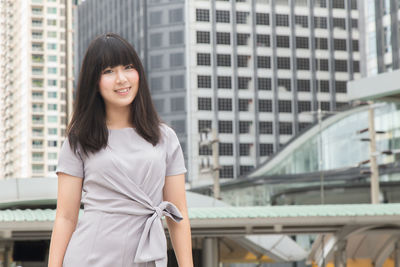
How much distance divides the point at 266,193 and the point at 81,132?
230 ft

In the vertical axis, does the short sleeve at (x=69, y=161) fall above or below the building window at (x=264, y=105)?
below

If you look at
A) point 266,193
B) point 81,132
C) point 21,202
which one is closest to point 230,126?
point 266,193

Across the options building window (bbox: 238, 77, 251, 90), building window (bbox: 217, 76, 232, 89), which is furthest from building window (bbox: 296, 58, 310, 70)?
building window (bbox: 217, 76, 232, 89)

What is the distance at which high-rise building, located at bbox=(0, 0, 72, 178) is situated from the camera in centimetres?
13625

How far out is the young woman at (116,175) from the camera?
8.26ft

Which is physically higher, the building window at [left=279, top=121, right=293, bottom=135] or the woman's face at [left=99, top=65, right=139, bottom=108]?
the building window at [left=279, top=121, right=293, bottom=135]

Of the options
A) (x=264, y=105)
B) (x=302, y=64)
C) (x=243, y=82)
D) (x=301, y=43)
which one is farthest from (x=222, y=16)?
(x=264, y=105)

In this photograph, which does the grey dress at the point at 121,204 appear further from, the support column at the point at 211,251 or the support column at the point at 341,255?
the support column at the point at 211,251

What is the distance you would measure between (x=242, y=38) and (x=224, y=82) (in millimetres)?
5732

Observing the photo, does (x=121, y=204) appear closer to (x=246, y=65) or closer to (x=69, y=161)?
(x=69, y=161)

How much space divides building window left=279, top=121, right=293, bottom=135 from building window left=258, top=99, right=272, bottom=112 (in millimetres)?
2246

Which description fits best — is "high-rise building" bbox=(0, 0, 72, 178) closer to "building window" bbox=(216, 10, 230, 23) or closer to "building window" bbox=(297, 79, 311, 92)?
"building window" bbox=(216, 10, 230, 23)

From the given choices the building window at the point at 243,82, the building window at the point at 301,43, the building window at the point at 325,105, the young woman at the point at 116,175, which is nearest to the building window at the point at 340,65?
the building window at the point at 301,43

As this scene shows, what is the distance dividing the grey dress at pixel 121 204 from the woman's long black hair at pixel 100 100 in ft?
0.11
